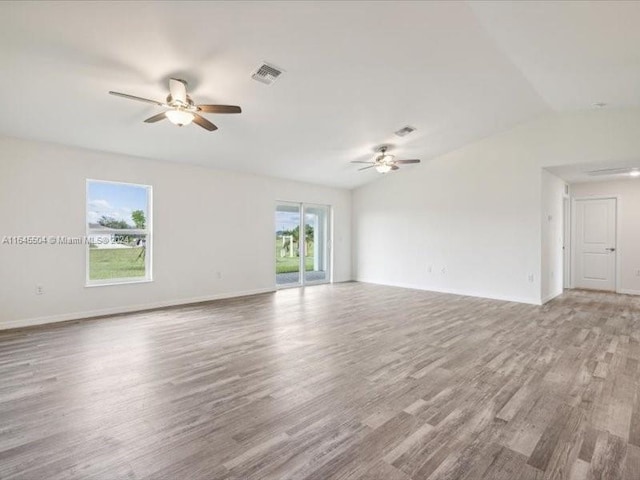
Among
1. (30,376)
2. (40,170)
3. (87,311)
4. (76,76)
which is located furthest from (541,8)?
(87,311)

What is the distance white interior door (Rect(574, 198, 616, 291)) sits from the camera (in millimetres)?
7453

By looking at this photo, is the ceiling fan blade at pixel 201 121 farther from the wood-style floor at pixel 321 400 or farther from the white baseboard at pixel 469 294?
the white baseboard at pixel 469 294

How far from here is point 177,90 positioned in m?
3.49

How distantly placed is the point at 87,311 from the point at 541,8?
6.81m

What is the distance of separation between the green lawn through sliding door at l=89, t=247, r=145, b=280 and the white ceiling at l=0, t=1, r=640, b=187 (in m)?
1.64

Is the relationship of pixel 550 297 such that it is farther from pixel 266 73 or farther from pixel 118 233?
pixel 118 233

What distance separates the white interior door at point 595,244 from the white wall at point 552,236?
79 centimetres

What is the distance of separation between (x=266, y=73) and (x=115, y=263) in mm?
3994

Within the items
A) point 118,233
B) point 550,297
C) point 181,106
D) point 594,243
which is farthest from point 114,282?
point 594,243

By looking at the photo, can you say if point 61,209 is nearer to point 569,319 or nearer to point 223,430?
point 223,430

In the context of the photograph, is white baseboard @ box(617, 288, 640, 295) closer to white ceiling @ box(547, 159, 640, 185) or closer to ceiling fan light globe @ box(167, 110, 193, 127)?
white ceiling @ box(547, 159, 640, 185)

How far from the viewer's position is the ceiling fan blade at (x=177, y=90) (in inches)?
137

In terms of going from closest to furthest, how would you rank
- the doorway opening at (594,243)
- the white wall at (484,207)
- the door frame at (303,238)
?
1. the white wall at (484,207)
2. the doorway opening at (594,243)
3. the door frame at (303,238)

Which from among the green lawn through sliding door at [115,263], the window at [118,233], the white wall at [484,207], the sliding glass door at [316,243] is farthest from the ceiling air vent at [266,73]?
the sliding glass door at [316,243]
